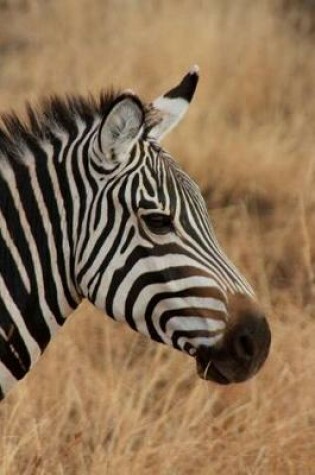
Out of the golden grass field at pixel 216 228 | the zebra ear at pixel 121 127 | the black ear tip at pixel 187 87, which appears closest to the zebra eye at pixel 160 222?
the zebra ear at pixel 121 127

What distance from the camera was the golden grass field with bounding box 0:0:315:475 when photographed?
4980mm

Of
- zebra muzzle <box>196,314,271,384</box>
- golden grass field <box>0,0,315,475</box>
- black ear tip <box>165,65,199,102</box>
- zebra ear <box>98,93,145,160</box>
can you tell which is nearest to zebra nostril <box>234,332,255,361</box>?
zebra muzzle <box>196,314,271,384</box>

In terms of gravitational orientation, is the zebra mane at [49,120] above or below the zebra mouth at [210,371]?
above

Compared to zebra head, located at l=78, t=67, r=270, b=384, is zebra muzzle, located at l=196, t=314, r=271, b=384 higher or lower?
lower

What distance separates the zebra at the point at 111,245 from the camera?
3.74 m

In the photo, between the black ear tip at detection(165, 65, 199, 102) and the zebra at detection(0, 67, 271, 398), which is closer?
the zebra at detection(0, 67, 271, 398)

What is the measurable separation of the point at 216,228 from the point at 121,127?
3.68 meters

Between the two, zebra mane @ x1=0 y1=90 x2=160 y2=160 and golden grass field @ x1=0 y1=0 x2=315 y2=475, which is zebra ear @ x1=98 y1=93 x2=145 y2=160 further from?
golden grass field @ x1=0 y1=0 x2=315 y2=475

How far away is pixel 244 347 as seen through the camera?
12.1ft

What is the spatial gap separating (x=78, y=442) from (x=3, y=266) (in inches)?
50.6

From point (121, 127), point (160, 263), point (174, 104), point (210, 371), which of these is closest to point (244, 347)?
point (210, 371)

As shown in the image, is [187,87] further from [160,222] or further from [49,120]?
[160,222]

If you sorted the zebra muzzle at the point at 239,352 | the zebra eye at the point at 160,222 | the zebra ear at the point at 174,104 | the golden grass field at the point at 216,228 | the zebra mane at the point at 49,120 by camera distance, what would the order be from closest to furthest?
the zebra muzzle at the point at 239,352 → the zebra eye at the point at 160,222 → the zebra mane at the point at 49,120 → the zebra ear at the point at 174,104 → the golden grass field at the point at 216,228

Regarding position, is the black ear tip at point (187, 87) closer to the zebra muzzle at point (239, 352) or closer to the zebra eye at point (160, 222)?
the zebra eye at point (160, 222)
